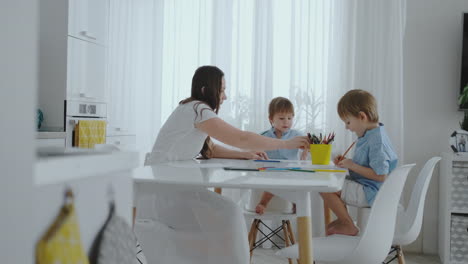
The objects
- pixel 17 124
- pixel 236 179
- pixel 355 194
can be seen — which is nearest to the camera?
pixel 17 124

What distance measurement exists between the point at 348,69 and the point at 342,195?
4.89 ft

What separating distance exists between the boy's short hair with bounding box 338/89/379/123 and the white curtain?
1.18m

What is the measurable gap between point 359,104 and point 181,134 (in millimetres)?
839

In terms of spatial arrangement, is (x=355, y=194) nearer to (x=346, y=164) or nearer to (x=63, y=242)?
(x=346, y=164)

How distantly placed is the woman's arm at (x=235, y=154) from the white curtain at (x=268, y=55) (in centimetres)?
101

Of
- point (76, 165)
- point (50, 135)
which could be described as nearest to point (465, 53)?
point (50, 135)

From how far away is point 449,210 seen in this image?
3.23 metres

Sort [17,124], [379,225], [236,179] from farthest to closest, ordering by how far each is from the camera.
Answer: [379,225]
[236,179]
[17,124]

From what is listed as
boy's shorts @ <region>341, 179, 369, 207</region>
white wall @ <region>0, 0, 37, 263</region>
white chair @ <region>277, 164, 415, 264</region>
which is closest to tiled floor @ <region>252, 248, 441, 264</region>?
boy's shorts @ <region>341, 179, 369, 207</region>

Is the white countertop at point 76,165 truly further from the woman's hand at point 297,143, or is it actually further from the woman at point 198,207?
the woman's hand at point 297,143

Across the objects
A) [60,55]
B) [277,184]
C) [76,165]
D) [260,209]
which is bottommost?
[260,209]

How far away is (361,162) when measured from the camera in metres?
2.40

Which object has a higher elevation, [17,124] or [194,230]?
[17,124]

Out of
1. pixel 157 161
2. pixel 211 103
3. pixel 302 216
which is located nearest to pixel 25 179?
pixel 302 216
